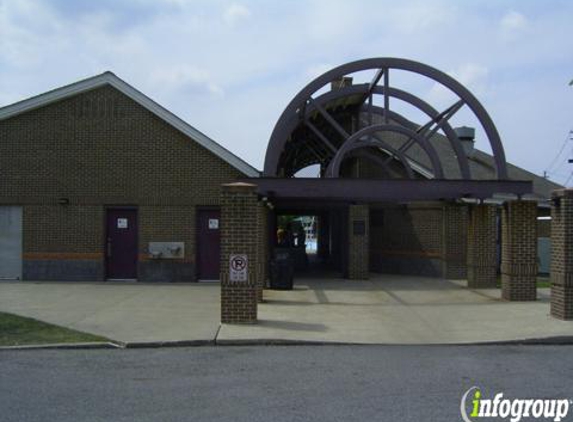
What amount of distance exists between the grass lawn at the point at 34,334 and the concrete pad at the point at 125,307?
1.11 ft

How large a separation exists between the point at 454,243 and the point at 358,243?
3.19m

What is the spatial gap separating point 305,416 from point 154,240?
14.4 metres

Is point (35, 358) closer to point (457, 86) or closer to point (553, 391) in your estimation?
point (553, 391)

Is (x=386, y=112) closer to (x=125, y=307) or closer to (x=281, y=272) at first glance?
(x=281, y=272)

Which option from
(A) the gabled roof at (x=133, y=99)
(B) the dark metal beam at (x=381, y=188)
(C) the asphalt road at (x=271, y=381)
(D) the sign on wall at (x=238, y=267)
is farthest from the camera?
(A) the gabled roof at (x=133, y=99)

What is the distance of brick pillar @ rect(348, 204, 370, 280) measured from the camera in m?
22.1

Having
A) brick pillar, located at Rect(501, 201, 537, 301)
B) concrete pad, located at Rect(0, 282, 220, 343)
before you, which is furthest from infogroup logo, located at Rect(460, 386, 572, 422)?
brick pillar, located at Rect(501, 201, 537, 301)

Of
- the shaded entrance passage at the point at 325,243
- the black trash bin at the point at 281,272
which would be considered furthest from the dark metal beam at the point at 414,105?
the black trash bin at the point at 281,272

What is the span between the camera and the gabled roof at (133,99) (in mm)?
20062

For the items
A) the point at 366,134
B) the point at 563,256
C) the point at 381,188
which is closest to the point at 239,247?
the point at 381,188

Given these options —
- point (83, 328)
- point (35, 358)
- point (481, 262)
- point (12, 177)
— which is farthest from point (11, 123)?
point (481, 262)

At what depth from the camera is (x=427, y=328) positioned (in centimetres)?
1204

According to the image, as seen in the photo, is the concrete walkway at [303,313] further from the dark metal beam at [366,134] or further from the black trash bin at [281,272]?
the dark metal beam at [366,134]

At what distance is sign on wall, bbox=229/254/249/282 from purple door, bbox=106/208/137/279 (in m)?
8.74
